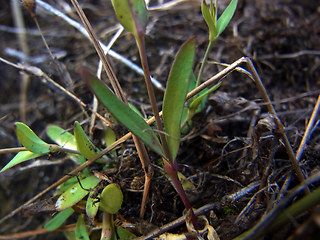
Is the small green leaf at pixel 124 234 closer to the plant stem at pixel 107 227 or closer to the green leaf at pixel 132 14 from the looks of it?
the plant stem at pixel 107 227

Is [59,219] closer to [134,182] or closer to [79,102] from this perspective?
[134,182]

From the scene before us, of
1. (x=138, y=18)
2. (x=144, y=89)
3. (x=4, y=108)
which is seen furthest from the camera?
(x=4, y=108)

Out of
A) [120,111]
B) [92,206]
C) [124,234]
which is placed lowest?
[124,234]

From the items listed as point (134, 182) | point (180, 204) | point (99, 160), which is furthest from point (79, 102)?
point (180, 204)

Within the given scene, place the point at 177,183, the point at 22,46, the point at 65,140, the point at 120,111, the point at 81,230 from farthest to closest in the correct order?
the point at 22,46 < the point at 65,140 < the point at 81,230 < the point at 177,183 < the point at 120,111

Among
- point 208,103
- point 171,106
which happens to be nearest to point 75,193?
point 171,106

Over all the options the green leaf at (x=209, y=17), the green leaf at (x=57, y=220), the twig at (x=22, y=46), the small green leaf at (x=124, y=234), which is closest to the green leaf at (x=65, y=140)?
the green leaf at (x=57, y=220)

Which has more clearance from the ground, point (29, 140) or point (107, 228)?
point (29, 140)

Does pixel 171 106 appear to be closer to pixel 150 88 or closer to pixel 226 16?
pixel 150 88
